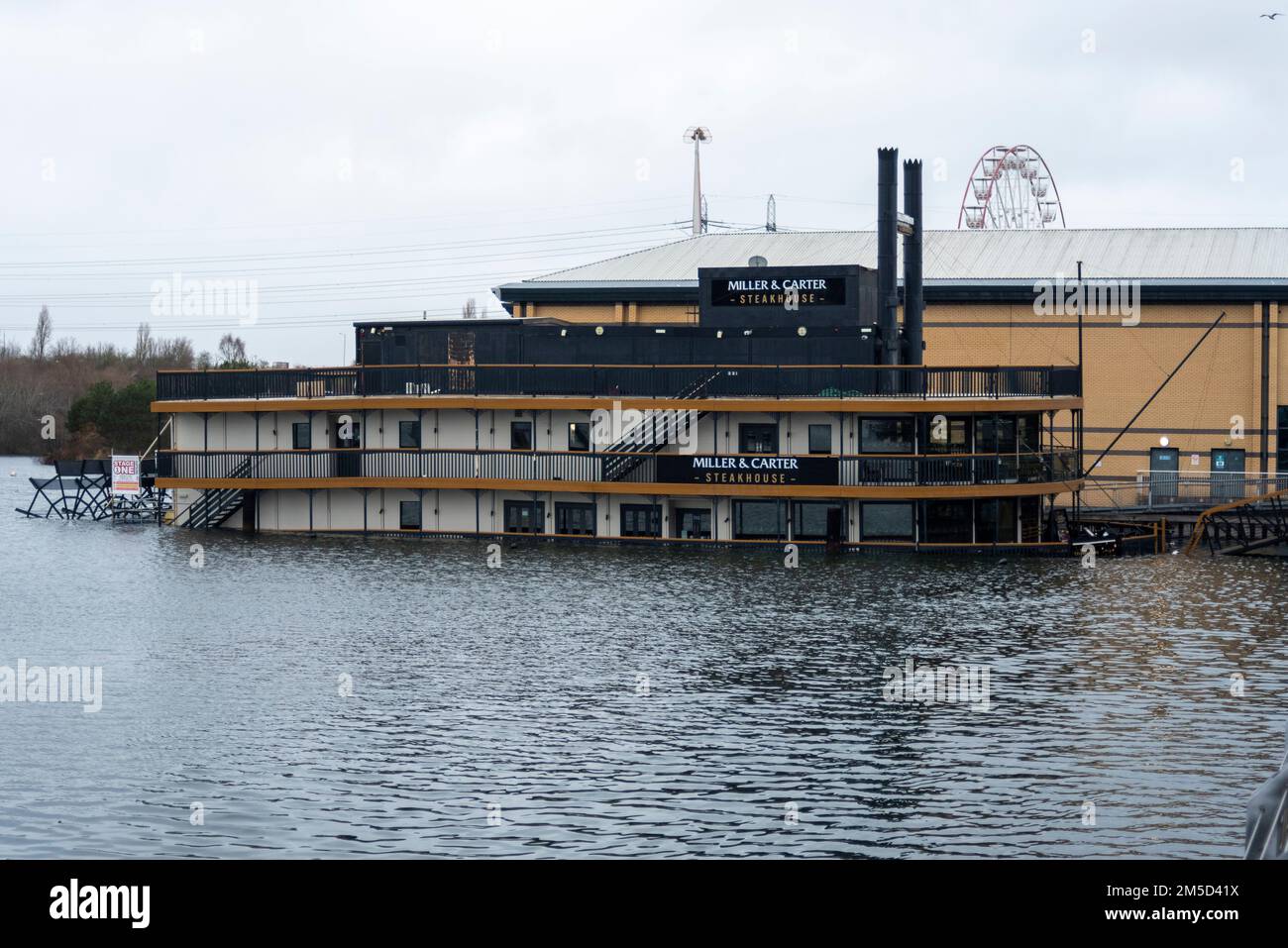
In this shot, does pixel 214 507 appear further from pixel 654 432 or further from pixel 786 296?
pixel 786 296

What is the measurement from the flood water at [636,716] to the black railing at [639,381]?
997cm

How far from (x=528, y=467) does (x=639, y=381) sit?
539cm

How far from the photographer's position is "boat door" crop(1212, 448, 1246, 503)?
6266 centimetres

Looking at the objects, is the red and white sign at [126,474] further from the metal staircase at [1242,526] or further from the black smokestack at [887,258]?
the metal staircase at [1242,526]

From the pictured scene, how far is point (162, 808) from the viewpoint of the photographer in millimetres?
21938

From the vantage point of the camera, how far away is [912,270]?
62.5 meters

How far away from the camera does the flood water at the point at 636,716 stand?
21.0 m

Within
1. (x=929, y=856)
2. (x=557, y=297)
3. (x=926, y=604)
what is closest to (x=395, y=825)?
(x=929, y=856)

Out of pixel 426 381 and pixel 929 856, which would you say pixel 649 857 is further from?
pixel 426 381

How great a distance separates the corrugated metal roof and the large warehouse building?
0.46 ft

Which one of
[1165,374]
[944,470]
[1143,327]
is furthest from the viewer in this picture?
[1143,327]

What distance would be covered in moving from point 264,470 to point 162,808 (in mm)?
43401

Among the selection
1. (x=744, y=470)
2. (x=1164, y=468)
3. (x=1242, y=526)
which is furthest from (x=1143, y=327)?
(x=744, y=470)

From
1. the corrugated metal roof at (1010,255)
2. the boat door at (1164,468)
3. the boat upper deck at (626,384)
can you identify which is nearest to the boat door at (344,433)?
the boat upper deck at (626,384)
